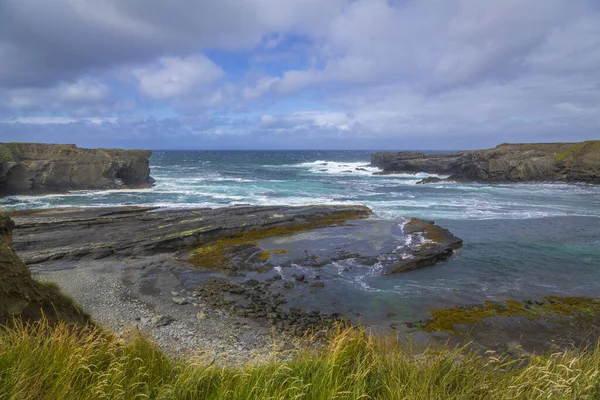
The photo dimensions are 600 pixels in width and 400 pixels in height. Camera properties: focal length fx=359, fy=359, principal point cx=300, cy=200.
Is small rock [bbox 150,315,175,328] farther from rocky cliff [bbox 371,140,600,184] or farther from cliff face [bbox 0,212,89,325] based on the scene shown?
rocky cliff [bbox 371,140,600,184]

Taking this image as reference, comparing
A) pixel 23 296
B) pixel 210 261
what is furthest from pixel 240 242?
pixel 23 296

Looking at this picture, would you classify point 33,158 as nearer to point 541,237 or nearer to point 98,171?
point 98,171

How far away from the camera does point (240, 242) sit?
23.5 meters

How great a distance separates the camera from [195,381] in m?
4.32

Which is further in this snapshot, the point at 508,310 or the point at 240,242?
the point at 240,242

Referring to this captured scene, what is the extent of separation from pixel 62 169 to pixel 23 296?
162ft

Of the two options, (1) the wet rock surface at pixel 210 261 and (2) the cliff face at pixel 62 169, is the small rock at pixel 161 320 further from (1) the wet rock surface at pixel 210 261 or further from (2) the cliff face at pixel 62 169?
(2) the cliff face at pixel 62 169

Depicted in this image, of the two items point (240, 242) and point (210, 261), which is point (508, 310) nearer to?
point (210, 261)

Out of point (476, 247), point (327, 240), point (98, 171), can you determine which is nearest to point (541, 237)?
point (476, 247)

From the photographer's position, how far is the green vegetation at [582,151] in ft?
201

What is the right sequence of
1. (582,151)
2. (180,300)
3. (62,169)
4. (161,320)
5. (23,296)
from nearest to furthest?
(23,296)
(161,320)
(180,300)
(62,169)
(582,151)

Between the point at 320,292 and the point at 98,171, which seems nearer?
the point at 320,292

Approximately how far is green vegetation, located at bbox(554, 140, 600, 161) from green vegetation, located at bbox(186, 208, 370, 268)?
5329 centimetres

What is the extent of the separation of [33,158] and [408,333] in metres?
56.0
